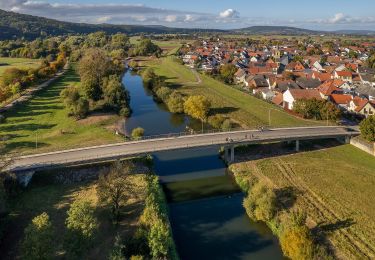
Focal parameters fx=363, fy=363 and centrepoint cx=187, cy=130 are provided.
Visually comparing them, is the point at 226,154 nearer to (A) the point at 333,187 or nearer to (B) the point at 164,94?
(A) the point at 333,187

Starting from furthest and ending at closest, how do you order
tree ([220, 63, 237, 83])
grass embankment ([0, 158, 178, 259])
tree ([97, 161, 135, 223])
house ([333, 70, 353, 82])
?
tree ([220, 63, 237, 83]) → house ([333, 70, 353, 82]) → tree ([97, 161, 135, 223]) → grass embankment ([0, 158, 178, 259])

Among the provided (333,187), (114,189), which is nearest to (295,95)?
(333,187)

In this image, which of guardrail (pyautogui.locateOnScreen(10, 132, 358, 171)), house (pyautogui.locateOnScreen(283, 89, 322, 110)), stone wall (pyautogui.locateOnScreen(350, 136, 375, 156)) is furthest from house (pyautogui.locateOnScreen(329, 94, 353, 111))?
guardrail (pyautogui.locateOnScreen(10, 132, 358, 171))

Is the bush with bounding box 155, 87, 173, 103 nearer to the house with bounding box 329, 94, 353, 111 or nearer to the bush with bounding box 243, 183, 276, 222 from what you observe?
the house with bounding box 329, 94, 353, 111

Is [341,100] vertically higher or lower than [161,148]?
higher

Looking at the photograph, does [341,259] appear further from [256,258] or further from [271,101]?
[271,101]

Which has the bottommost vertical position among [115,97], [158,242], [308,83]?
[158,242]
